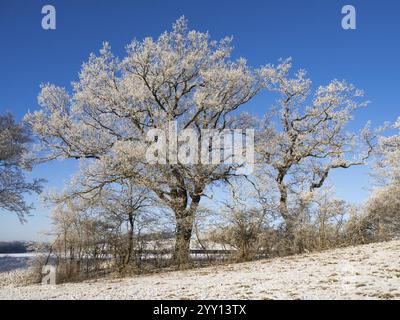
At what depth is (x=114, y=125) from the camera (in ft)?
71.9

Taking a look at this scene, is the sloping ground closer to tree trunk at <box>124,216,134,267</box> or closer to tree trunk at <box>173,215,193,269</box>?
tree trunk at <box>173,215,193,269</box>

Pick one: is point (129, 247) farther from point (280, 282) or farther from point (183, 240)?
point (280, 282)

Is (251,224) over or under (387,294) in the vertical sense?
over

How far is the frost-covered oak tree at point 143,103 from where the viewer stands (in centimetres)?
2016

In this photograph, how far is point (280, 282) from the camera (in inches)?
432

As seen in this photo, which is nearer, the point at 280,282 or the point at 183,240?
the point at 280,282

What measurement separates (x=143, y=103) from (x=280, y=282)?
41.9 feet

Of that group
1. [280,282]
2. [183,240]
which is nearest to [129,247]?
[183,240]

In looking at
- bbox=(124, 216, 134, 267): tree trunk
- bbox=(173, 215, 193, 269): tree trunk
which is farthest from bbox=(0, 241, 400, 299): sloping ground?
bbox=(124, 216, 134, 267): tree trunk

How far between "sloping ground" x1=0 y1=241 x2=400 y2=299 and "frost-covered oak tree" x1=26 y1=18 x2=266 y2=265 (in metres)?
5.94

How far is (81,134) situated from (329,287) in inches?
593
